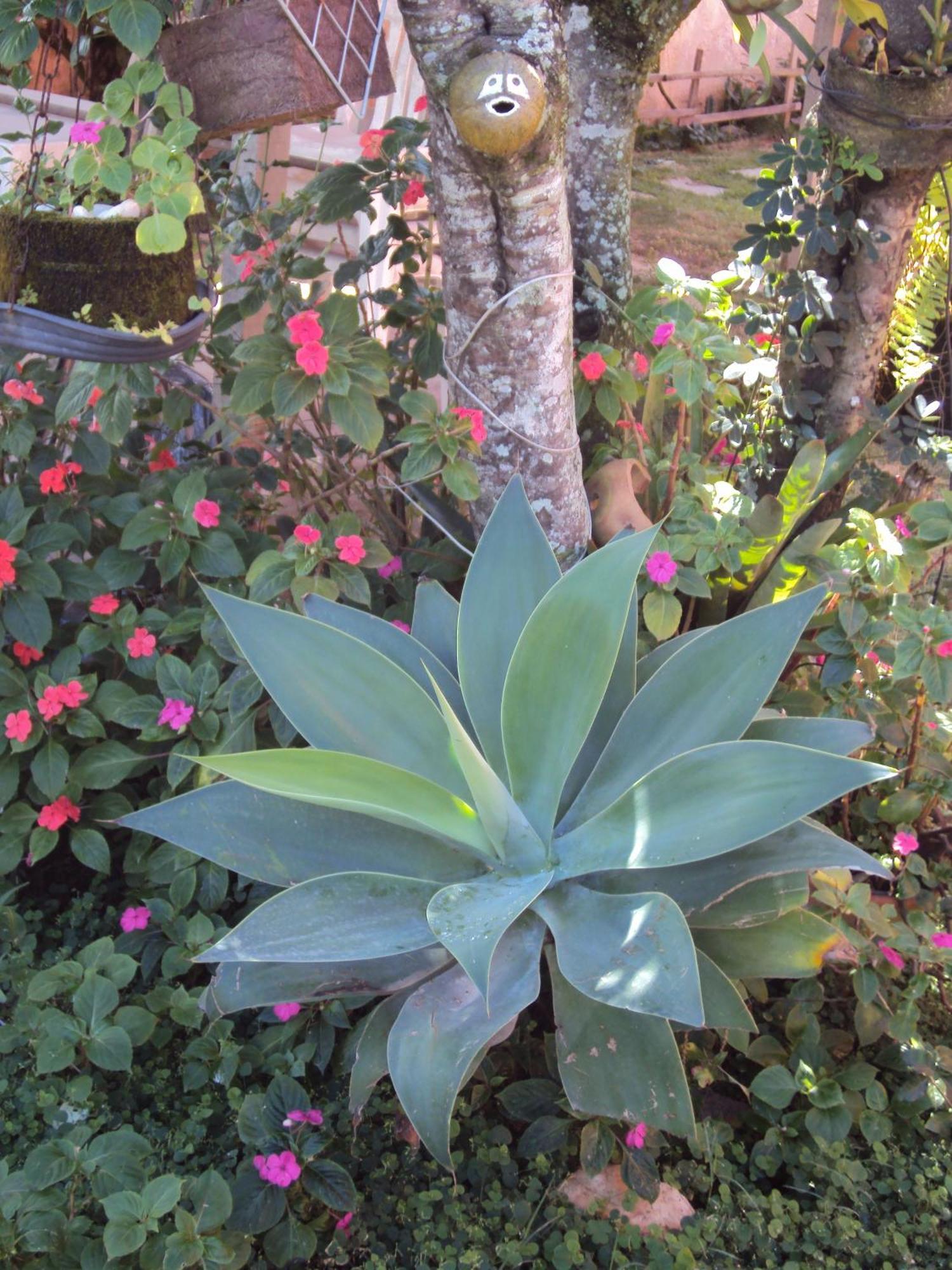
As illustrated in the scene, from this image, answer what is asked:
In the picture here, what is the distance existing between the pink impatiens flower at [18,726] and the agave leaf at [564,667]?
0.72m

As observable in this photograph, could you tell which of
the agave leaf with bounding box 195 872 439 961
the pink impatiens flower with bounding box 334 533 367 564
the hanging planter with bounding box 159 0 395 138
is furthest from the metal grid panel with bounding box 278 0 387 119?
the agave leaf with bounding box 195 872 439 961

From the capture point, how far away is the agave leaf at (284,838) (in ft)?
3.89

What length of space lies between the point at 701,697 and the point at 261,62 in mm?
1019

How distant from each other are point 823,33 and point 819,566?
1014 mm

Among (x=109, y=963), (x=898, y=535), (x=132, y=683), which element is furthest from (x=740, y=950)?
(x=132, y=683)

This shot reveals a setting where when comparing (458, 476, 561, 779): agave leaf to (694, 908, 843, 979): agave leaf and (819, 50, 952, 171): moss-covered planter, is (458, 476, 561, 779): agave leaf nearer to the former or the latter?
(694, 908, 843, 979): agave leaf

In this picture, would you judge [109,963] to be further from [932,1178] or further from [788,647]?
[932,1178]

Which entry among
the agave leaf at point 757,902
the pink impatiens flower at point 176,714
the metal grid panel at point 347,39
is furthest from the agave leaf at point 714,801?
the metal grid panel at point 347,39

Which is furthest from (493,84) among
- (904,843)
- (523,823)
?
(904,843)

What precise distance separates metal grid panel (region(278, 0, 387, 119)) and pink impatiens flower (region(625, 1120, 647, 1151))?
4.51 feet

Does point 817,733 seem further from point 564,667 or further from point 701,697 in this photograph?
point 564,667

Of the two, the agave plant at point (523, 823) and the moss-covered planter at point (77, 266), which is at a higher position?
the moss-covered planter at point (77, 266)

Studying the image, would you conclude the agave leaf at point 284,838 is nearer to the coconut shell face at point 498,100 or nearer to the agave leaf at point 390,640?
the agave leaf at point 390,640

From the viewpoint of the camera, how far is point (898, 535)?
1586mm
